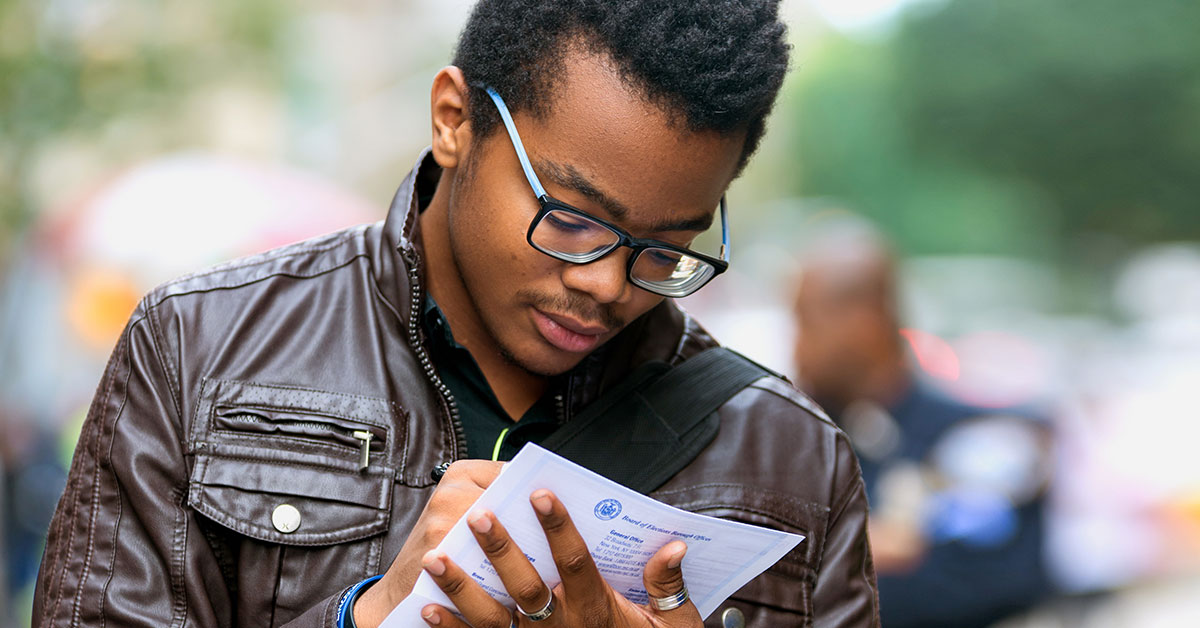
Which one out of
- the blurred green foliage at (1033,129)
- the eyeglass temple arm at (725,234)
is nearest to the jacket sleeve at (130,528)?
the eyeglass temple arm at (725,234)

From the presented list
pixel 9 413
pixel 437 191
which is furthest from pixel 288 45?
pixel 437 191

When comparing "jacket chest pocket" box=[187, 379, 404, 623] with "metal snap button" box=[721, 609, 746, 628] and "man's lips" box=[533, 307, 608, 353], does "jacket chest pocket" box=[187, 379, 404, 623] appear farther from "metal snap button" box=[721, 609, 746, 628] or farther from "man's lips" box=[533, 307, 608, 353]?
"metal snap button" box=[721, 609, 746, 628]

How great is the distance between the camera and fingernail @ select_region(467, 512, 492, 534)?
5.76ft

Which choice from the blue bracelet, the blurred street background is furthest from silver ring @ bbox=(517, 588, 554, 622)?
the blurred street background

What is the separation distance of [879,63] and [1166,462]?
104 feet

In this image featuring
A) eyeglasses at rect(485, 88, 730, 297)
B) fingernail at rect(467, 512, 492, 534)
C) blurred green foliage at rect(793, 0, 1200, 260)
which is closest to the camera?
fingernail at rect(467, 512, 492, 534)

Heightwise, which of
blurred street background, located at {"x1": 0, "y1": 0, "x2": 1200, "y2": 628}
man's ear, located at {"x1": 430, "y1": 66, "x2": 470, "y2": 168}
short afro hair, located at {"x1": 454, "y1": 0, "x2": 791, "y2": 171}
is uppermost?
short afro hair, located at {"x1": 454, "y1": 0, "x2": 791, "y2": 171}

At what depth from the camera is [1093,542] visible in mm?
8789

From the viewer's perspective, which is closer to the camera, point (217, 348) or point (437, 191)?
point (217, 348)

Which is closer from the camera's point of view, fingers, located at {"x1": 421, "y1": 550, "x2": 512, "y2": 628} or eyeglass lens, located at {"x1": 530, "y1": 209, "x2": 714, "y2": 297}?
fingers, located at {"x1": 421, "y1": 550, "x2": 512, "y2": 628}

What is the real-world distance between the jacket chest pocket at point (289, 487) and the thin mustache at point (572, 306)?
359 millimetres

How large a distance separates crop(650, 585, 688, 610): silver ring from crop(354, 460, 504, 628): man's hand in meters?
0.33

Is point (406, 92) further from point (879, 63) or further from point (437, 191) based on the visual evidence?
point (437, 191)

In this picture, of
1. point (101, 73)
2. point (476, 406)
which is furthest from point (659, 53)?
point (101, 73)
